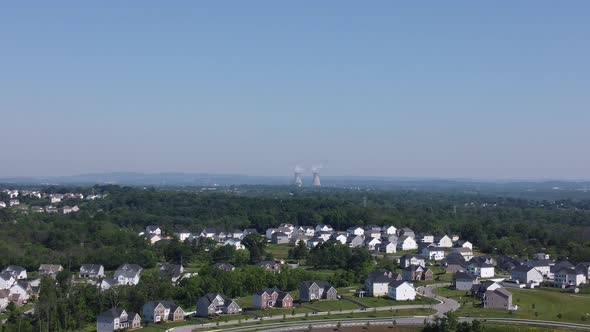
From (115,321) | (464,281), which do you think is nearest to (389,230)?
(464,281)

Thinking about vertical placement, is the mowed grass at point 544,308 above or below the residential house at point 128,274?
above

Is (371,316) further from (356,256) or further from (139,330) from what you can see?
(356,256)

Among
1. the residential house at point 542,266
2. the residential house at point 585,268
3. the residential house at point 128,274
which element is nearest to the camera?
the residential house at point 128,274

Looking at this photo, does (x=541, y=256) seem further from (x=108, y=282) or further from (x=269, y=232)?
(x=108, y=282)

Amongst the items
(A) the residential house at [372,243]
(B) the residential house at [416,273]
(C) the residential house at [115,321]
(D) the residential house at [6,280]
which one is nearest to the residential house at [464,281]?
(B) the residential house at [416,273]

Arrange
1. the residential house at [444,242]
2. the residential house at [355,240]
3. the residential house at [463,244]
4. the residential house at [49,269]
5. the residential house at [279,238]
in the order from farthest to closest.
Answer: the residential house at [279,238] → the residential house at [355,240] → the residential house at [444,242] → the residential house at [463,244] → the residential house at [49,269]

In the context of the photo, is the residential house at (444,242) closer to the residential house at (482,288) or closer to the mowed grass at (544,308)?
the mowed grass at (544,308)
